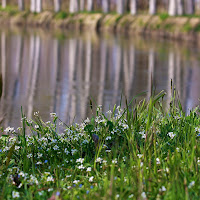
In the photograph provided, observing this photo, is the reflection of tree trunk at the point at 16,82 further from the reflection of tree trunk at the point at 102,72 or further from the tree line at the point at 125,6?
the tree line at the point at 125,6

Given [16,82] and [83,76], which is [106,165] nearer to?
[16,82]

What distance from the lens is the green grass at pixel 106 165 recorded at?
11.0 feet

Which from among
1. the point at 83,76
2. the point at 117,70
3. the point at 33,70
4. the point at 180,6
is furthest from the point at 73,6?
the point at 83,76

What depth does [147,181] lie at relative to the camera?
11.2ft

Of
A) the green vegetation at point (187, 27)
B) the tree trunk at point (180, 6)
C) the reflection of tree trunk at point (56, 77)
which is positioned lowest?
the reflection of tree trunk at point (56, 77)

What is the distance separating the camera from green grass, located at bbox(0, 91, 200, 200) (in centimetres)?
335

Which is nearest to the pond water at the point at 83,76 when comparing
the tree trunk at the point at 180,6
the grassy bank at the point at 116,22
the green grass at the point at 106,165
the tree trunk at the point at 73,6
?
the green grass at the point at 106,165

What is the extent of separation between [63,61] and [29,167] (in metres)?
10.8

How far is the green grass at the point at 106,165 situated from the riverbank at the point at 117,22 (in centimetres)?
1906

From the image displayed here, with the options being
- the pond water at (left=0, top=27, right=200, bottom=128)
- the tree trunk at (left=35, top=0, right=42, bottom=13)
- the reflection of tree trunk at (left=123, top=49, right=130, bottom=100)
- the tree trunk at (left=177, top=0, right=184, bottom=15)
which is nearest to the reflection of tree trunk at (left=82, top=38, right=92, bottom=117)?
the pond water at (left=0, top=27, right=200, bottom=128)

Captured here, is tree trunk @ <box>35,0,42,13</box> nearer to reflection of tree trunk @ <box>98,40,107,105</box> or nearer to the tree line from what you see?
the tree line

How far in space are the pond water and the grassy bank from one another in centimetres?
505

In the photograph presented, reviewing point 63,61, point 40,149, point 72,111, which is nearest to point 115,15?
point 63,61

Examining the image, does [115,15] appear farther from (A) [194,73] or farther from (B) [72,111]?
(B) [72,111]
